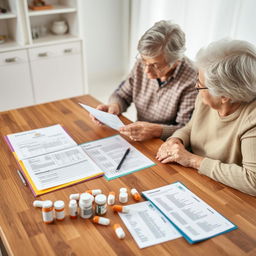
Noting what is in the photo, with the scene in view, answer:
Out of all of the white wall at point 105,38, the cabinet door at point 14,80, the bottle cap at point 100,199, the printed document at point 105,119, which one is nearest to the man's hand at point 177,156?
the printed document at point 105,119

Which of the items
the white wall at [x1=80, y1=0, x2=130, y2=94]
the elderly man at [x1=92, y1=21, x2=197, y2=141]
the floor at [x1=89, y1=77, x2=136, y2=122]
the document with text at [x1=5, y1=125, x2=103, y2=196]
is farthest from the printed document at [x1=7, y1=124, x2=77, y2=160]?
the floor at [x1=89, y1=77, x2=136, y2=122]

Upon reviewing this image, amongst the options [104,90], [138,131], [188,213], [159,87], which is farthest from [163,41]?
[104,90]

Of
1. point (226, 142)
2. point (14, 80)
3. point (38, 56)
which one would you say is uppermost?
point (226, 142)

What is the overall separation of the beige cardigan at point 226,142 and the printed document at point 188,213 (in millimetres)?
166

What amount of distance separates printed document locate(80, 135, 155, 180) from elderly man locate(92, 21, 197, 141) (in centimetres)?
8

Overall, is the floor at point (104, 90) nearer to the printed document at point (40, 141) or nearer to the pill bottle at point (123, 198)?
the printed document at point (40, 141)

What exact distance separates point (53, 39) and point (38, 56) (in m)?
0.25

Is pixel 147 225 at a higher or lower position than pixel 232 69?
lower

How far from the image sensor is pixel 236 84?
1.22 m

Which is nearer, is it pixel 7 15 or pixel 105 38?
pixel 7 15

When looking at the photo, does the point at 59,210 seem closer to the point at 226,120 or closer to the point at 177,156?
the point at 177,156

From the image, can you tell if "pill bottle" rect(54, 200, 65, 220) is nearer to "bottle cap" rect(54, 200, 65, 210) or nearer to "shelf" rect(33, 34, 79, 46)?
"bottle cap" rect(54, 200, 65, 210)

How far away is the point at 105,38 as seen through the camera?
372 cm

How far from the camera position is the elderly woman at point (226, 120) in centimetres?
122
